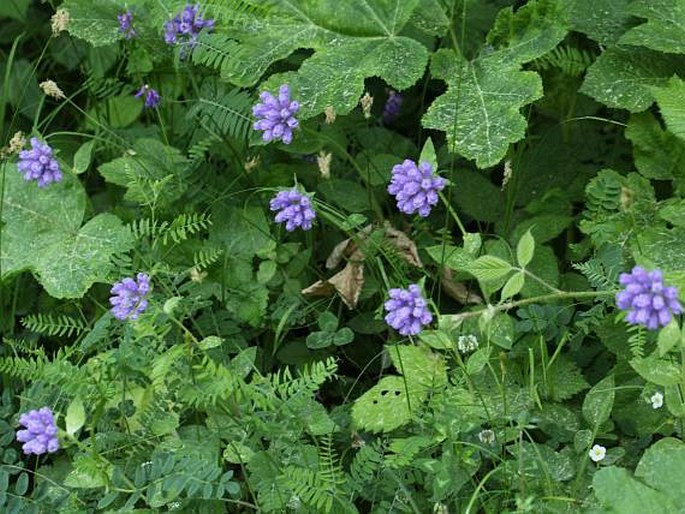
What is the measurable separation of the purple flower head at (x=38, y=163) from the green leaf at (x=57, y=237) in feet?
0.45

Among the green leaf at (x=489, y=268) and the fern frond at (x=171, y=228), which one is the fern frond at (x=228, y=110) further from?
the green leaf at (x=489, y=268)

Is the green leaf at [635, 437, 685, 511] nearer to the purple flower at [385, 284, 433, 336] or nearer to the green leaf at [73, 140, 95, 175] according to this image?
the purple flower at [385, 284, 433, 336]

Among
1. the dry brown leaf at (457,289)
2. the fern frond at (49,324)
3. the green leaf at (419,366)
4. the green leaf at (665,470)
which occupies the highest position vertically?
the green leaf at (665,470)

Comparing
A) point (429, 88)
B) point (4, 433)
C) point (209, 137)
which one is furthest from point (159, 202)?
point (429, 88)

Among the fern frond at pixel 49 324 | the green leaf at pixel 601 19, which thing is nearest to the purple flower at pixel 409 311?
the fern frond at pixel 49 324

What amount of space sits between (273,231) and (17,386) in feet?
2.45

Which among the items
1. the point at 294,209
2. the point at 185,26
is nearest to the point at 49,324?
the point at 294,209

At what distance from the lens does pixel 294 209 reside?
2.55 meters

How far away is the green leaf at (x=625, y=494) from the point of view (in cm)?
199

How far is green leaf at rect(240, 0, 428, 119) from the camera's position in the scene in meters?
2.65

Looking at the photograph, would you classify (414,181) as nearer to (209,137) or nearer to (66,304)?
(209,137)

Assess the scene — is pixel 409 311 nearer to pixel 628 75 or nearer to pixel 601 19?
pixel 628 75

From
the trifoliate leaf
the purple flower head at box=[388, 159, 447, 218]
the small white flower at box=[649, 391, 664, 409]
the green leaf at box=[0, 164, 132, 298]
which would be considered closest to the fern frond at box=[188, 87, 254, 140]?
the green leaf at box=[0, 164, 132, 298]

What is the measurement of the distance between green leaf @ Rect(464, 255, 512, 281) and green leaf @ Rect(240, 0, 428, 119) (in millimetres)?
595
